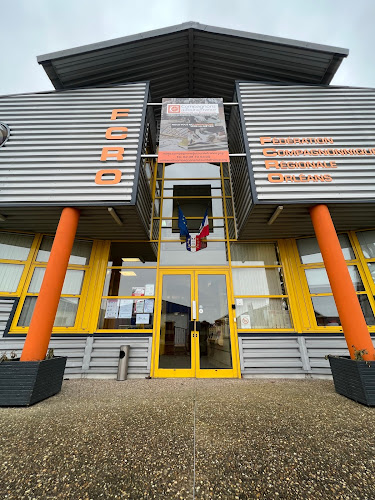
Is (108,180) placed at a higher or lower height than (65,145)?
lower

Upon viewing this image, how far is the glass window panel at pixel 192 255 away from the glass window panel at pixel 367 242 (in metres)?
3.68

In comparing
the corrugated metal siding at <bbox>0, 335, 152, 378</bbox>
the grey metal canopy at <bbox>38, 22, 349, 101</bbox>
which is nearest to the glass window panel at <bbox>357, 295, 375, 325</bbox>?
the corrugated metal siding at <bbox>0, 335, 152, 378</bbox>

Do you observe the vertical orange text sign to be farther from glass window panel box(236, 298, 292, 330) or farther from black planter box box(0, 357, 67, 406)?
glass window panel box(236, 298, 292, 330)

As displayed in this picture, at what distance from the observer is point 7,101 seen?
562cm

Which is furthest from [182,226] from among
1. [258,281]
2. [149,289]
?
[258,281]

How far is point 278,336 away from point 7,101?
9.30 meters

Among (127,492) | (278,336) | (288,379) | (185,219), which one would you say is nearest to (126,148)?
(185,219)

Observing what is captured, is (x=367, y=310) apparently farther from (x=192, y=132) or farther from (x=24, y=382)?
(x=24, y=382)

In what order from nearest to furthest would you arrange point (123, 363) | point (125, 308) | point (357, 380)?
point (357, 380)
point (123, 363)
point (125, 308)

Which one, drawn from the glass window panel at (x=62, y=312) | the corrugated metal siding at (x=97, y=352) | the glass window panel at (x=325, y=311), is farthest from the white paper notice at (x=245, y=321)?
the glass window panel at (x=62, y=312)

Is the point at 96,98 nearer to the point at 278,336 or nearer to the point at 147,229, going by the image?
the point at 147,229

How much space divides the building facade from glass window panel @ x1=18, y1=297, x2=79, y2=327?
0.03 meters

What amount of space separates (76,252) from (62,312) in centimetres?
163

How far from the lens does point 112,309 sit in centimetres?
552
